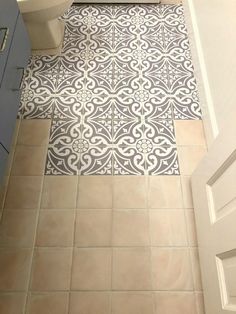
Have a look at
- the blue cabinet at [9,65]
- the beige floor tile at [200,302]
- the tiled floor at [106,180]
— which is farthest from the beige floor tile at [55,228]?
the beige floor tile at [200,302]

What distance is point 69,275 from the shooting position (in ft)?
3.57

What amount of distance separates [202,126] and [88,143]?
0.60m

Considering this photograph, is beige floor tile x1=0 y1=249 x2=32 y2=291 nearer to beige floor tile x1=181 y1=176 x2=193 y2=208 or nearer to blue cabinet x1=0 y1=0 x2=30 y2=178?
blue cabinet x1=0 y1=0 x2=30 y2=178

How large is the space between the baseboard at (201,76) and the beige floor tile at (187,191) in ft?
0.73

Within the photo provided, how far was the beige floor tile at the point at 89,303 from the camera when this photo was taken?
1.03 m

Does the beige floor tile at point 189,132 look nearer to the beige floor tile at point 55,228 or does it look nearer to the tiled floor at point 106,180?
the tiled floor at point 106,180

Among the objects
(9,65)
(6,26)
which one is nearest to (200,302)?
(9,65)

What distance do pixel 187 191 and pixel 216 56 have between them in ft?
2.11

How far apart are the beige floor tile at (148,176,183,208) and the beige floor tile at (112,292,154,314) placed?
37 centimetres

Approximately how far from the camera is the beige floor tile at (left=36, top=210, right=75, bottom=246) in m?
1.16

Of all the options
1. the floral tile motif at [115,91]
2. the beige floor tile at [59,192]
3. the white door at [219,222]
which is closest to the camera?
the white door at [219,222]

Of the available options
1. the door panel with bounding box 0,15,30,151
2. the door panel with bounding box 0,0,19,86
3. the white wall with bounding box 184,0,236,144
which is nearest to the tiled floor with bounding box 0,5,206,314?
the white wall with bounding box 184,0,236,144

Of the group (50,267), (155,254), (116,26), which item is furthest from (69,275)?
(116,26)

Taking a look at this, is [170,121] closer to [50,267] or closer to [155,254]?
[155,254]
